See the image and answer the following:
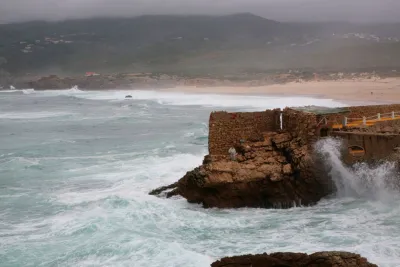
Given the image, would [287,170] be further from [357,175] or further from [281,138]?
[357,175]

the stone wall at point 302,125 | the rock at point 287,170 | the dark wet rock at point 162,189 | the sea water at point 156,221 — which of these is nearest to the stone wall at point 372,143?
the sea water at point 156,221

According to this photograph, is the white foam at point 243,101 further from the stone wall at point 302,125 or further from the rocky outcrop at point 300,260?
the rocky outcrop at point 300,260

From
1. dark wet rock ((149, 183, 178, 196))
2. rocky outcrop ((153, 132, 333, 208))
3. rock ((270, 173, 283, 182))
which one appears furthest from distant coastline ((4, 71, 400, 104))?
rock ((270, 173, 283, 182))

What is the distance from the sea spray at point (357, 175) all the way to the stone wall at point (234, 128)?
181 cm

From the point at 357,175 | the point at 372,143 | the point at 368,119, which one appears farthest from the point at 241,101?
the point at 372,143

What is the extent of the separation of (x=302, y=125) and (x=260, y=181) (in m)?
2.15

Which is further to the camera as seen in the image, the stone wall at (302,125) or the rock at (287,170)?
the stone wall at (302,125)

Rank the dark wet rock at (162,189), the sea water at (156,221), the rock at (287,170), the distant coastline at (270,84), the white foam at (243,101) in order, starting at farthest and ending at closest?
the distant coastline at (270,84) < the white foam at (243,101) < the dark wet rock at (162,189) < the rock at (287,170) < the sea water at (156,221)

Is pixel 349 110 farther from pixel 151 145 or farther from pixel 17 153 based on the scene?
pixel 17 153

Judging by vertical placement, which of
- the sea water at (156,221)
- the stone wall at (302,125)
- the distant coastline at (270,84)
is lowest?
the sea water at (156,221)

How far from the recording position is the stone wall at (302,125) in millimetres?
16750

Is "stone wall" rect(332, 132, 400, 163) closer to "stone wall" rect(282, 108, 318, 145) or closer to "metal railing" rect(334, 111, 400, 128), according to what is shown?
"stone wall" rect(282, 108, 318, 145)

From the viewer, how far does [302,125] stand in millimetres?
16953

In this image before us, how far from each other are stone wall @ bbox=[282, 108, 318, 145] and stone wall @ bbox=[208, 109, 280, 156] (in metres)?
0.54
